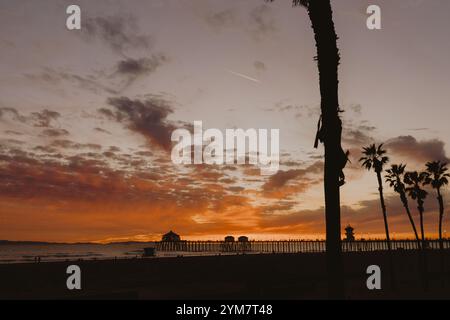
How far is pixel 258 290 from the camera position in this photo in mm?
25266

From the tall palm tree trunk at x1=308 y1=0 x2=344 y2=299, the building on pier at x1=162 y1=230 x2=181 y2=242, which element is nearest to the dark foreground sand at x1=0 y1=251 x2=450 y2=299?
the tall palm tree trunk at x1=308 y1=0 x2=344 y2=299

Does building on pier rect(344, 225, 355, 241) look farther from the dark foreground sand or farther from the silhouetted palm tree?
the silhouetted palm tree

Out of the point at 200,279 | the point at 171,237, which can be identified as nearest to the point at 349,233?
the point at 171,237

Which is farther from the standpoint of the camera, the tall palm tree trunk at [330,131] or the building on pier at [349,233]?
the building on pier at [349,233]

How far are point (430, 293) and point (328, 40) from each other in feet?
109

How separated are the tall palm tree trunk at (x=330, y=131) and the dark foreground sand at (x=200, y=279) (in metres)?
12.2

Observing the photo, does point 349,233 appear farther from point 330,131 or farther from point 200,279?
point 330,131

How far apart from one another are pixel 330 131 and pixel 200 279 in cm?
4412

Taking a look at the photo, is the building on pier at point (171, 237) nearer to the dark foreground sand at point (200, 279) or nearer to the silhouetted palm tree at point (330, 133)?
the dark foreground sand at point (200, 279)

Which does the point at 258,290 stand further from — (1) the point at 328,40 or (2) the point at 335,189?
(1) the point at 328,40

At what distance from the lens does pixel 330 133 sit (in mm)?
11914

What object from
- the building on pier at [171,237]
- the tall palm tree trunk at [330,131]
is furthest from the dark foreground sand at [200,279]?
the building on pier at [171,237]

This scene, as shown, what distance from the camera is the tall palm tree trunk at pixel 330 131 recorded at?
463 inches
